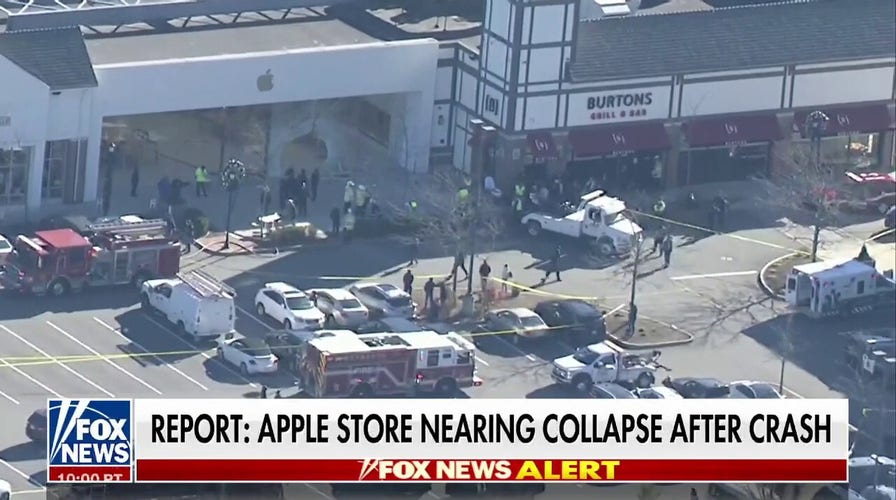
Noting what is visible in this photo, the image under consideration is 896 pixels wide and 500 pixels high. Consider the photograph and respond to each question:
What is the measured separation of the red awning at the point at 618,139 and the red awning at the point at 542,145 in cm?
82

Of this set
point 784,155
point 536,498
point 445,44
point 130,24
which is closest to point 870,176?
point 784,155

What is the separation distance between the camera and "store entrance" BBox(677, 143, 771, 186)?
383ft

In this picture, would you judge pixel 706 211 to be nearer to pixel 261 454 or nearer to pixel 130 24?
pixel 130 24

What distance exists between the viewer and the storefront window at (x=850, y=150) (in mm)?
119250

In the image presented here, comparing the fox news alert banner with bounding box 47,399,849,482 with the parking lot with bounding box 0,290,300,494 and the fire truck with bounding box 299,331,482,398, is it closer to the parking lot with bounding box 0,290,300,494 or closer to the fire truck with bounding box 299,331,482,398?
the parking lot with bounding box 0,290,300,494

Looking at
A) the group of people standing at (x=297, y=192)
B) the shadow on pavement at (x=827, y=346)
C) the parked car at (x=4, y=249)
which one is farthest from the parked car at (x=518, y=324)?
the parked car at (x=4, y=249)

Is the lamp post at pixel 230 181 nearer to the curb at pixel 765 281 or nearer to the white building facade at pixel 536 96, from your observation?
the white building facade at pixel 536 96

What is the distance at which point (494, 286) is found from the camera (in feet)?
340

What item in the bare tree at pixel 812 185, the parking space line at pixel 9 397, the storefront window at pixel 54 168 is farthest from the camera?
the bare tree at pixel 812 185

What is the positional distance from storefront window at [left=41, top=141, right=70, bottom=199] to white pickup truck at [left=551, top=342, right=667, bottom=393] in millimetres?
20234

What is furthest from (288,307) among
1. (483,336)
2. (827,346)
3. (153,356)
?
(827,346)

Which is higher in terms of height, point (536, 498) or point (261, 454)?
point (261, 454)

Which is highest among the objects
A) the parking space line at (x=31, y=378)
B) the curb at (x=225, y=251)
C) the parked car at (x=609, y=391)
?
the parked car at (x=609, y=391)

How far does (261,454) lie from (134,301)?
1319 inches
